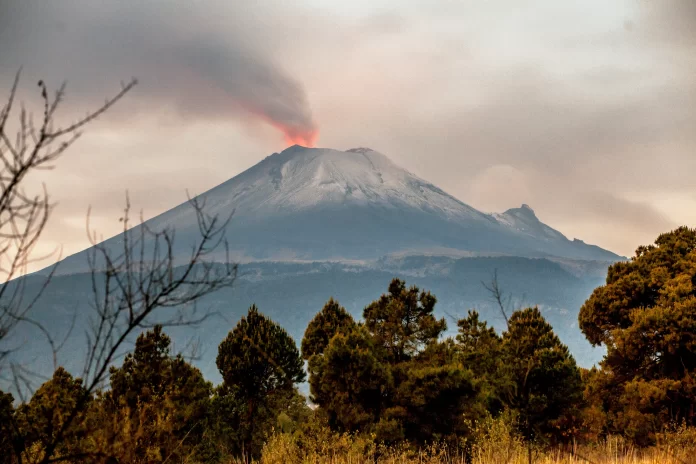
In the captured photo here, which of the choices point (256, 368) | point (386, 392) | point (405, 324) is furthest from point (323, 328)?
point (386, 392)

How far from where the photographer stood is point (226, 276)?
15.8 feet

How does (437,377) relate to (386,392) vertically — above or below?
above

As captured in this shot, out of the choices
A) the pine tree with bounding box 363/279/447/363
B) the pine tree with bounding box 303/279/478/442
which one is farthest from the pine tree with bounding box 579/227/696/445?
the pine tree with bounding box 363/279/447/363

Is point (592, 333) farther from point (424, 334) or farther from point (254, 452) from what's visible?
point (254, 452)

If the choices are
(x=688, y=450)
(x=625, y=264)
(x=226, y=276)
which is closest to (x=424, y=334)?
(x=625, y=264)

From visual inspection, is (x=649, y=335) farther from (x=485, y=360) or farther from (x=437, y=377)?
(x=437, y=377)

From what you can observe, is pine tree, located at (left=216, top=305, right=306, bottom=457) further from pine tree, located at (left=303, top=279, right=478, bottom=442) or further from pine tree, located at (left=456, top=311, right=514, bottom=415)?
pine tree, located at (left=456, top=311, right=514, bottom=415)

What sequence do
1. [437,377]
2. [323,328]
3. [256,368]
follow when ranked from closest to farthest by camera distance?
[437,377] < [256,368] < [323,328]

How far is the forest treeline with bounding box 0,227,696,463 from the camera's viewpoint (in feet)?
80.2

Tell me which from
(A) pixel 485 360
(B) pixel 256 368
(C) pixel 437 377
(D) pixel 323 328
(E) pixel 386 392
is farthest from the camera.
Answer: (D) pixel 323 328

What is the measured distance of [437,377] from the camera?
2478cm

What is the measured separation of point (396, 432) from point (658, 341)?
1195 centimetres

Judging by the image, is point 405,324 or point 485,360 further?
point 485,360

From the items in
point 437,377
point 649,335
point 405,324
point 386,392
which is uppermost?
point 405,324
